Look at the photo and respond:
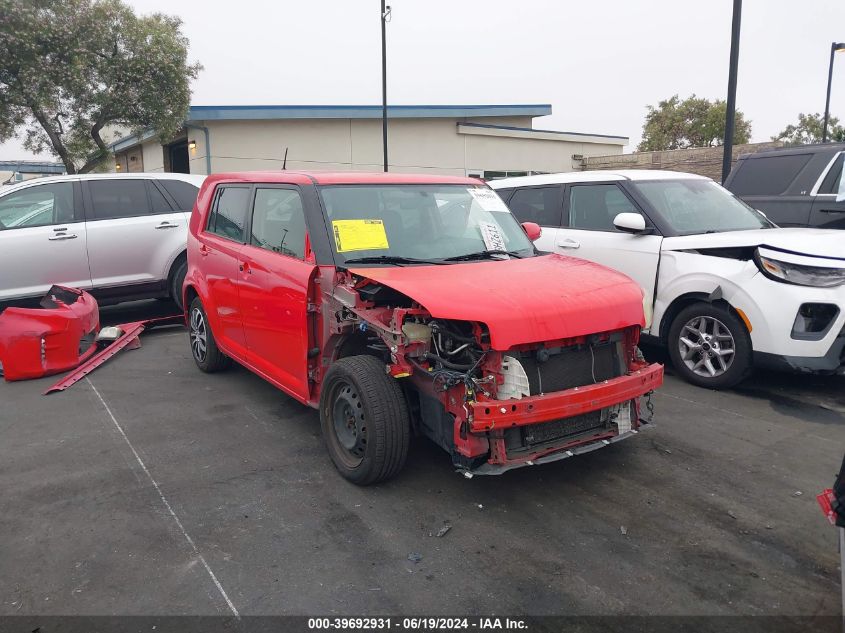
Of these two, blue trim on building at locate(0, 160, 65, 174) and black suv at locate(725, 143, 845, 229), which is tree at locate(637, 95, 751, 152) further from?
blue trim on building at locate(0, 160, 65, 174)

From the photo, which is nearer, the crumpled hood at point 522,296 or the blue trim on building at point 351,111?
the crumpled hood at point 522,296

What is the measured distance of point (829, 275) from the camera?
5074 mm

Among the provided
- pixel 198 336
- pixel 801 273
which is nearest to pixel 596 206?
pixel 801 273

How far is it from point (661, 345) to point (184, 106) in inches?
612

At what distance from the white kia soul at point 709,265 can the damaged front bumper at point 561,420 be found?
6.18ft

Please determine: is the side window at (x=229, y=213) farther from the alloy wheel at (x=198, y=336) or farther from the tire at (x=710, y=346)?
the tire at (x=710, y=346)

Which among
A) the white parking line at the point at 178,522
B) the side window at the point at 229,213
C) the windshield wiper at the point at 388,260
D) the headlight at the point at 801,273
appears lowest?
the white parking line at the point at 178,522

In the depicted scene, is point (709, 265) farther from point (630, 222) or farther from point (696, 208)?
point (696, 208)

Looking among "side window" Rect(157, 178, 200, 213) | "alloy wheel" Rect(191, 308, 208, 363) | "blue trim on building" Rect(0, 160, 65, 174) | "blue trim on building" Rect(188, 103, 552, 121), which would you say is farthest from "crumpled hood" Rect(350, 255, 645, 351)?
"blue trim on building" Rect(0, 160, 65, 174)

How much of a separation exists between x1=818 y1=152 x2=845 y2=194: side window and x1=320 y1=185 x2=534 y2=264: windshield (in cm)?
501

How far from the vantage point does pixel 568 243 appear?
6.93m

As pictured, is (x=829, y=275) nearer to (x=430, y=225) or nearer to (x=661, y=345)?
(x=661, y=345)

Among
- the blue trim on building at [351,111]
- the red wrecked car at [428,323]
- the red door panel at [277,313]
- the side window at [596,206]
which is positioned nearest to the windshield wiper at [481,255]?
the red wrecked car at [428,323]

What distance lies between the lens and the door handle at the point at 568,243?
269 inches
